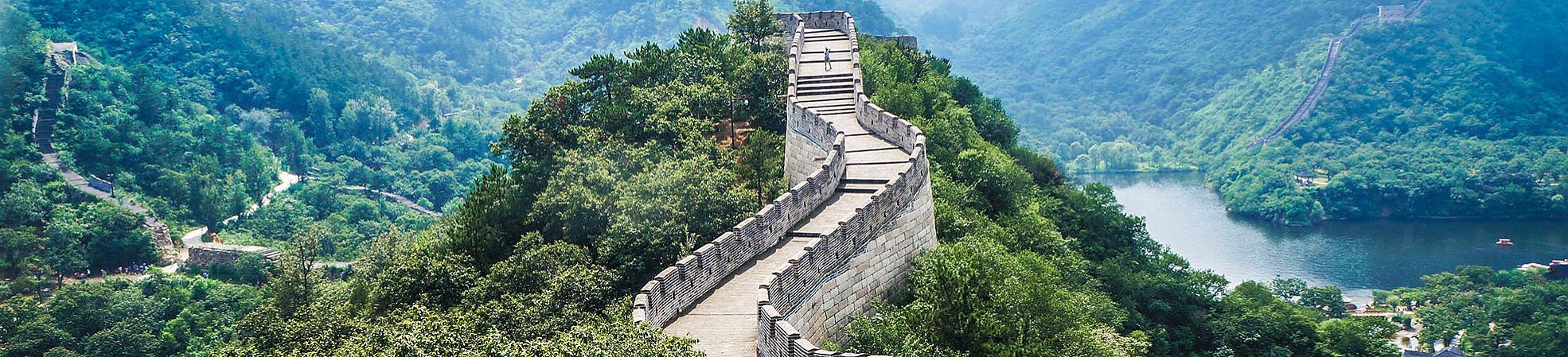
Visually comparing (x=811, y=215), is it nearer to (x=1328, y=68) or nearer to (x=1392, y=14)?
(x=1328, y=68)

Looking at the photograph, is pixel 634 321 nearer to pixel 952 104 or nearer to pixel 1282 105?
pixel 952 104

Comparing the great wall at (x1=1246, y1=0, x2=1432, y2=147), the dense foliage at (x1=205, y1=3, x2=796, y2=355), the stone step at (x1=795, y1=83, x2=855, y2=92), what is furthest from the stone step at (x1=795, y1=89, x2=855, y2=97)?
the great wall at (x1=1246, y1=0, x2=1432, y2=147)

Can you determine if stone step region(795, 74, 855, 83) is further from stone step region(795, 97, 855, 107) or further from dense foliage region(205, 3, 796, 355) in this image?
stone step region(795, 97, 855, 107)

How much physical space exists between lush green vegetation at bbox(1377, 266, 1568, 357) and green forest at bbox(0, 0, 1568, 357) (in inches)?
9.7

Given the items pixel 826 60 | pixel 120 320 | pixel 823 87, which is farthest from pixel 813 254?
pixel 120 320

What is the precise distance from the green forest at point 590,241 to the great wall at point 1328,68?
28.3 metres

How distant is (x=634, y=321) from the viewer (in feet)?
94.3

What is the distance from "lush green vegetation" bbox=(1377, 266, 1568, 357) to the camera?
3285 inches

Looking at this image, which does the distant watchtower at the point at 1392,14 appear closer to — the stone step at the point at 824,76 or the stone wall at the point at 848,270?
the stone step at the point at 824,76

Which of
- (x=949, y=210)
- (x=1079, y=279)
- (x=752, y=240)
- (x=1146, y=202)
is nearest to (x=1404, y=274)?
(x=1146, y=202)

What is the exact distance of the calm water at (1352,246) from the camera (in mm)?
113438

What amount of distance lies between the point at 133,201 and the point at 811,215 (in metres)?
89.2

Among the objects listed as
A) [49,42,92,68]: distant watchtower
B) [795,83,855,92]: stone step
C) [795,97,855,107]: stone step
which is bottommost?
[49,42,92,68]: distant watchtower

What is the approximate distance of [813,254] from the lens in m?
30.9
